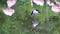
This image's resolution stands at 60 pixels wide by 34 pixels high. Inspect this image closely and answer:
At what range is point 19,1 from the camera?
0.99 metres

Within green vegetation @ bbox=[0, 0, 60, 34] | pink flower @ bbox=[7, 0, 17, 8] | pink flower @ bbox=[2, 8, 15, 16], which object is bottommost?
green vegetation @ bbox=[0, 0, 60, 34]

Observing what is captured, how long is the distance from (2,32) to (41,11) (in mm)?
216

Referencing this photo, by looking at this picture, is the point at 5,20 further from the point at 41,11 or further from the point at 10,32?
the point at 41,11

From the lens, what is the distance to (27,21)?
989mm

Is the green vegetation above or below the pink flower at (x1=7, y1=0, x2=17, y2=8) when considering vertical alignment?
below

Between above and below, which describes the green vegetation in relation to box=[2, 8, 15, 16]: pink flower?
below

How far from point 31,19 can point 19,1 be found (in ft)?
0.35

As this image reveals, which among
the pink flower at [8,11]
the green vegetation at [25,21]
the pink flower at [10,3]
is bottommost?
the green vegetation at [25,21]

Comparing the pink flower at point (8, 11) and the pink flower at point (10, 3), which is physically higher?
the pink flower at point (10, 3)

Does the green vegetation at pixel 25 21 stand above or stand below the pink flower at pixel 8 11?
below

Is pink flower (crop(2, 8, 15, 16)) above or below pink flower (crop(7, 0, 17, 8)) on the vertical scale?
below

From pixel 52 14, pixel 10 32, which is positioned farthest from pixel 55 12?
pixel 10 32

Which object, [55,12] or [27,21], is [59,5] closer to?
[55,12]

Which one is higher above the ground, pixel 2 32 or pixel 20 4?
pixel 20 4
